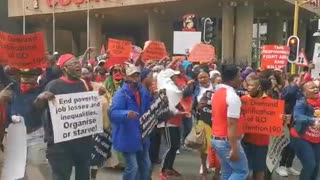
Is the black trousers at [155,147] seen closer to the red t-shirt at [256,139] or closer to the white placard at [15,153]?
the red t-shirt at [256,139]

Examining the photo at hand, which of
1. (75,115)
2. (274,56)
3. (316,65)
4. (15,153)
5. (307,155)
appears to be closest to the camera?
(15,153)

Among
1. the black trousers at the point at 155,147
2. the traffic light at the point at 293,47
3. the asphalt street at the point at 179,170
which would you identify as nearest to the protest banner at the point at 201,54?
the traffic light at the point at 293,47

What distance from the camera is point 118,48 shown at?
1182 cm

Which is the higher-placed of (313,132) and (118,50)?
(118,50)

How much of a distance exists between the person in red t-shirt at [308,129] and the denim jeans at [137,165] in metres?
1.90

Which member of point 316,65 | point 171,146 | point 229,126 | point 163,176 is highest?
point 316,65

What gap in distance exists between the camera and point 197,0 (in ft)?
101

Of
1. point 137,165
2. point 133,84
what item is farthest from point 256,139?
point 133,84

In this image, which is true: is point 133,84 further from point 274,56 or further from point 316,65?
point 274,56

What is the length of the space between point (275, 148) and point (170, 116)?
1522 mm

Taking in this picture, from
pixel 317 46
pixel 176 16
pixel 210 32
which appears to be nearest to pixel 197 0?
pixel 176 16

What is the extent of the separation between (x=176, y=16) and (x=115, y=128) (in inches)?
1240

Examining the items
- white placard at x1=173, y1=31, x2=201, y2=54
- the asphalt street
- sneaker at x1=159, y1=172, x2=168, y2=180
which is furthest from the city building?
sneaker at x1=159, y1=172, x2=168, y2=180

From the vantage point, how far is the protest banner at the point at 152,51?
11.8 m
